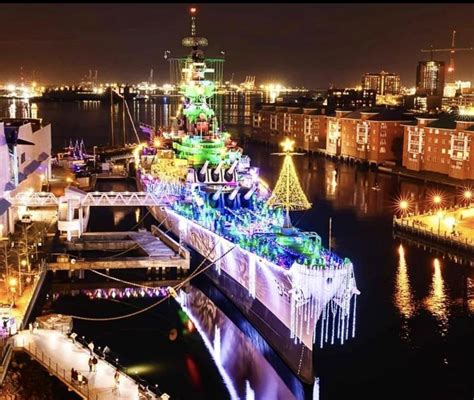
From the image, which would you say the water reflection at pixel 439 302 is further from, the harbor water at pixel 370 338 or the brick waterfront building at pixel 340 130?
the brick waterfront building at pixel 340 130

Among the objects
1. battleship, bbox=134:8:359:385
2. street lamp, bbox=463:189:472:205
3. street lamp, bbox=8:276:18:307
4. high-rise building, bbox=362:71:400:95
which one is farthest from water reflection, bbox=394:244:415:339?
high-rise building, bbox=362:71:400:95

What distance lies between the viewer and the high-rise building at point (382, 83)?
547ft

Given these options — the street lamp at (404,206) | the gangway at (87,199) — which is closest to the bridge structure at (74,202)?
the gangway at (87,199)

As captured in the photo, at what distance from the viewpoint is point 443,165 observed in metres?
48.3

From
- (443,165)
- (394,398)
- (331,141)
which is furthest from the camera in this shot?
(331,141)

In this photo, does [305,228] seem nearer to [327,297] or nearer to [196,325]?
[196,325]

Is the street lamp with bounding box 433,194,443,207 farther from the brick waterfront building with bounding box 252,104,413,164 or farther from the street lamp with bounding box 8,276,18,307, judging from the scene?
the street lamp with bounding box 8,276,18,307

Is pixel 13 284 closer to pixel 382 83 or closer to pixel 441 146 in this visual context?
pixel 441 146

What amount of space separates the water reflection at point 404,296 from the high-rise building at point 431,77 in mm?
109063

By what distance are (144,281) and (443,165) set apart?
3063 cm

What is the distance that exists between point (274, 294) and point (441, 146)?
110 ft

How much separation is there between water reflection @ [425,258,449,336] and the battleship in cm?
272

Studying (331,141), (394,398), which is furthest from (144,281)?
(331,141)

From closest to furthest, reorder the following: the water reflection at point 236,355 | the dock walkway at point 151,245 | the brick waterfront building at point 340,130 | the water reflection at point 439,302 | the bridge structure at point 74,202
A: the water reflection at point 236,355 < the water reflection at point 439,302 < the dock walkway at point 151,245 < the bridge structure at point 74,202 < the brick waterfront building at point 340,130
